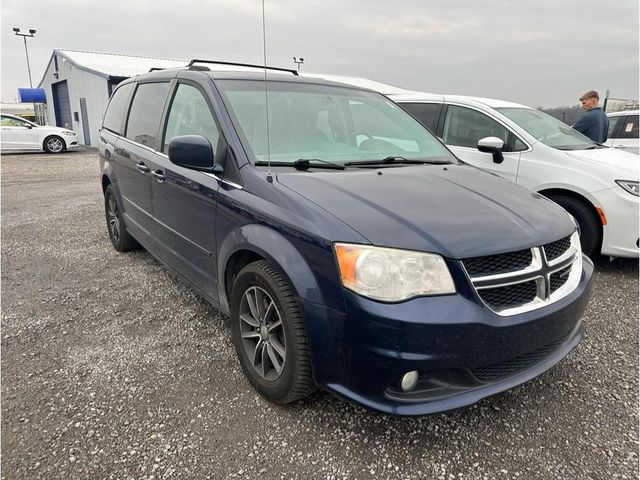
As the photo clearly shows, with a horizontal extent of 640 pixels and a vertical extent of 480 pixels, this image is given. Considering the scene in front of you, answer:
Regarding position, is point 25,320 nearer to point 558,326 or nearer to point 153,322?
point 153,322

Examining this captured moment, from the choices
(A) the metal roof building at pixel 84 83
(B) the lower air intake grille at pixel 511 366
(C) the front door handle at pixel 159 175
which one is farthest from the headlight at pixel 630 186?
(A) the metal roof building at pixel 84 83

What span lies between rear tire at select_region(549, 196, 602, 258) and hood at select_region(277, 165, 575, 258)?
218cm

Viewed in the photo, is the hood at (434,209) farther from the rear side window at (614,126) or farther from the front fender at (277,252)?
the rear side window at (614,126)

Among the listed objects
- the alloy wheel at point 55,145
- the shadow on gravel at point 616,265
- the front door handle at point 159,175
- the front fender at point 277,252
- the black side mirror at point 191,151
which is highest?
the black side mirror at point 191,151

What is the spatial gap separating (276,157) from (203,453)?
1570 mm

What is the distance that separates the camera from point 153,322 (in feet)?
10.7

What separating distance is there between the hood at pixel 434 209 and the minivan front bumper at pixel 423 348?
0.89 feet

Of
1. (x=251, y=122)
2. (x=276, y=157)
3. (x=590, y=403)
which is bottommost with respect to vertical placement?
(x=590, y=403)

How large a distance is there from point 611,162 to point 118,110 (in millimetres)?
5073

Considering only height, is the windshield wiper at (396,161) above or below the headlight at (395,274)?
above

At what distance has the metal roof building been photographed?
732 inches

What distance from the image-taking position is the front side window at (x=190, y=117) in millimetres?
2781

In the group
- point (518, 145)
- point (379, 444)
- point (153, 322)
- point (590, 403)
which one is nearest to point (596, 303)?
point (590, 403)

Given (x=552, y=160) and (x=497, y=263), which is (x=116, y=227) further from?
(x=552, y=160)
